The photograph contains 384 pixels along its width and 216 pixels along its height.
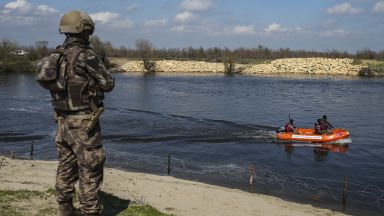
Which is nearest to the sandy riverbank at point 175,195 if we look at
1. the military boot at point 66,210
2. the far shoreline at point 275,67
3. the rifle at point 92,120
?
the military boot at point 66,210

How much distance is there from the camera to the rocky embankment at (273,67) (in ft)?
431

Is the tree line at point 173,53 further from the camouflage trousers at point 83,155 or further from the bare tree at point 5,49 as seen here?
the camouflage trousers at point 83,155

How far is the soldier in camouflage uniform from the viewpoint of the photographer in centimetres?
659

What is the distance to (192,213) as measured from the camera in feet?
42.8

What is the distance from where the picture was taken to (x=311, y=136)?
111 feet

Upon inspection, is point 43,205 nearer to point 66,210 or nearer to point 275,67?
point 66,210

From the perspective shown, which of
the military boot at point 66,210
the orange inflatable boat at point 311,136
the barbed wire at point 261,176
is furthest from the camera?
the orange inflatable boat at point 311,136

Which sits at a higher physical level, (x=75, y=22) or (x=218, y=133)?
(x=75, y=22)

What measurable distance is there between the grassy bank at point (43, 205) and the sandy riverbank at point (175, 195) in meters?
2.71

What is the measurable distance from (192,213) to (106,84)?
7.31 m

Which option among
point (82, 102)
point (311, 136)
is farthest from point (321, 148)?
point (82, 102)

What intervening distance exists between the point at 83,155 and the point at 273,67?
13432 centimetres

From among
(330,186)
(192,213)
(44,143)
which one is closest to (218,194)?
(192,213)

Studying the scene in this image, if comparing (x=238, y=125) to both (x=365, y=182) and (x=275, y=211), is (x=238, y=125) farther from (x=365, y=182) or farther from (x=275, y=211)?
(x=275, y=211)
